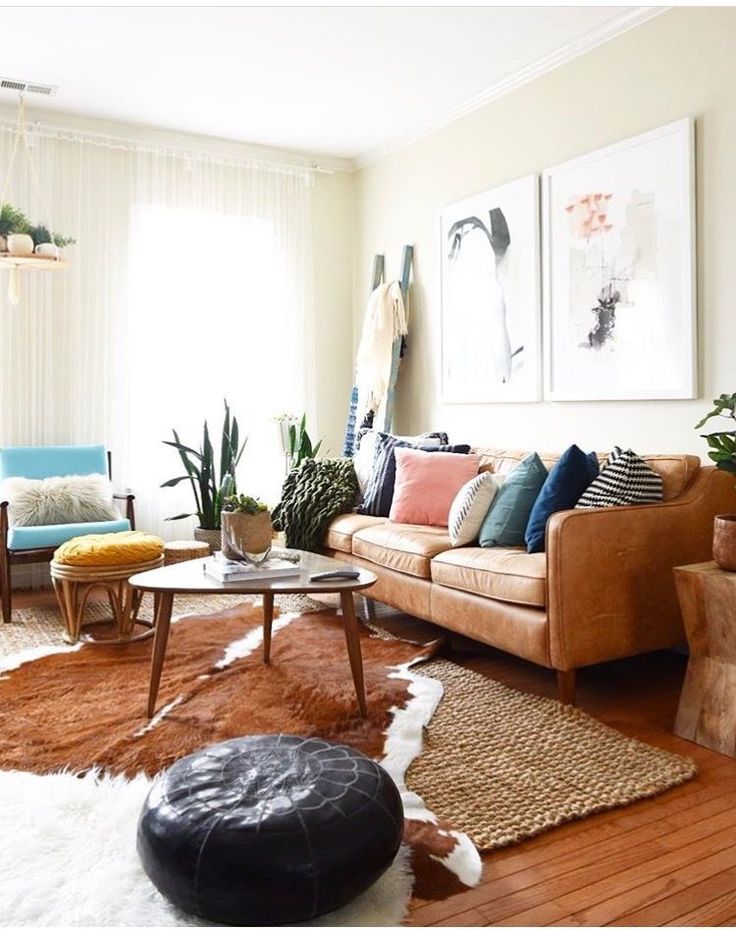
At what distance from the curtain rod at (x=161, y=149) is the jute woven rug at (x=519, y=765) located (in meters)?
3.88

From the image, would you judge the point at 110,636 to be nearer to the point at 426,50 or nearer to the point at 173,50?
the point at 173,50

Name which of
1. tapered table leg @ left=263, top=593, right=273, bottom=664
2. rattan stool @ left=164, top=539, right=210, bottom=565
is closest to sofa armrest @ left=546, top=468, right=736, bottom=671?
tapered table leg @ left=263, top=593, right=273, bottom=664

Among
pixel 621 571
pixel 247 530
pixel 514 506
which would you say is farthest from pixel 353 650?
pixel 514 506

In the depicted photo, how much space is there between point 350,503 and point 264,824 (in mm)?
2897

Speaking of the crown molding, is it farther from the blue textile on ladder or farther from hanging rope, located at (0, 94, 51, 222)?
hanging rope, located at (0, 94, 51, 222)

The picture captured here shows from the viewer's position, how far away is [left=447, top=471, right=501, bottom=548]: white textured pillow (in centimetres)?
344

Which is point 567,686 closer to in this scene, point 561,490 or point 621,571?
point 621,571

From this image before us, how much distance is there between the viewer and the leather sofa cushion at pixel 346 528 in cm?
Answer: 405

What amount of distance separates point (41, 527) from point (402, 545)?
6.05ft

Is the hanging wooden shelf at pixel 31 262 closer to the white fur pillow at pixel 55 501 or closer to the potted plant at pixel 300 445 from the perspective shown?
the white fur pillow at pixel 55 501

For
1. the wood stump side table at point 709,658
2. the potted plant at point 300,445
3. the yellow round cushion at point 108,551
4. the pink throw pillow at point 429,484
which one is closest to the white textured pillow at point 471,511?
the pink throw pillow at point 429,484

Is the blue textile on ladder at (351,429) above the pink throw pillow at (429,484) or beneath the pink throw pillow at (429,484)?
above

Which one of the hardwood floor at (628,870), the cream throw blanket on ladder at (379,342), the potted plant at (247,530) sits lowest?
the hardwood floor at (628,870)

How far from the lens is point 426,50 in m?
3.96
